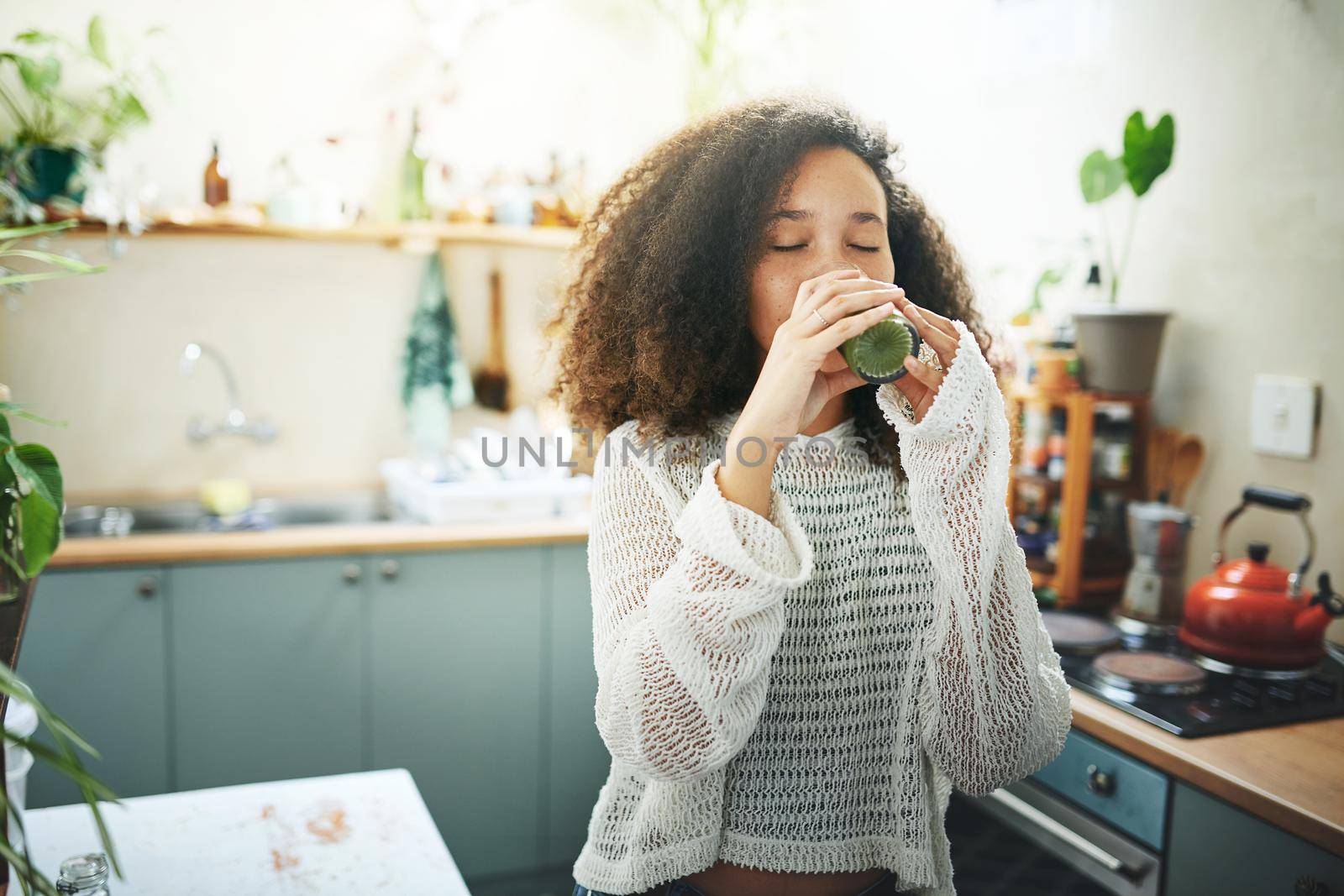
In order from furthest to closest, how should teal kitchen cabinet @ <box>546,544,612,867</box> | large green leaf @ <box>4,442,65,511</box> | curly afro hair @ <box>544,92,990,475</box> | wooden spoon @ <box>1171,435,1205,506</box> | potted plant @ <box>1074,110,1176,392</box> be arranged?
teal kitchen cabinet @ <box>546,544,612,867</box> < wooden spoon @ <box>1171,435,1205,506</box> < potted plant @ <box>1074,110,1176,392</box> < curly afro hair @ <box>544,92,990,475</box> < large green leaf @ <box>4,442,65,511</box>

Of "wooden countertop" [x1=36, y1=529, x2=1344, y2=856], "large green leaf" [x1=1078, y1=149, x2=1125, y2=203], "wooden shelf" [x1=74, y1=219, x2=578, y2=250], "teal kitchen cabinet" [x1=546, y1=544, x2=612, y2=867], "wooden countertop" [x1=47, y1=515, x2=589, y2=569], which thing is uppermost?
"large green leaf" [x1=1078, y1=149, x2=1125, y2=203]

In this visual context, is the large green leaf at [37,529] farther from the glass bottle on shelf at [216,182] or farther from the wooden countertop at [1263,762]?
the glass bottle on shelf at [216,182]

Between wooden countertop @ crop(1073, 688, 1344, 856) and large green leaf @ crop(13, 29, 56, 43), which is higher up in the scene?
large green leaf @ crop(13, 29, 56, 43)

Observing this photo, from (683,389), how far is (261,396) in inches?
90.8

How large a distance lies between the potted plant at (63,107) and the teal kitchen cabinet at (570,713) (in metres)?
1.50

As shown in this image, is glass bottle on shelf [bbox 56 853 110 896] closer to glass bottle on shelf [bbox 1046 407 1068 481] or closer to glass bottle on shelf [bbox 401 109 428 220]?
glass bottle on shelf [bbox 1046 407 1068 481]

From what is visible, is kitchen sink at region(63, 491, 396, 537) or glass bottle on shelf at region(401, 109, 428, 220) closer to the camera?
kitchen sink at region(63, 491, 396, 537)

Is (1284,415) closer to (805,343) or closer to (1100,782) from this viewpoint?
(1100,782)

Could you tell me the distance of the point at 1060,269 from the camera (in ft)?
7.53

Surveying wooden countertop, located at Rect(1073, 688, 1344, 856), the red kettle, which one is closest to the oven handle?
wooden countertop, located at Rect(1073, 688, 1344, 856)

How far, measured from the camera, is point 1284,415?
1866 mm

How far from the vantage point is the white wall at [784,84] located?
1882 mm

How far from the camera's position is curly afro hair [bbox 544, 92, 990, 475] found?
1.04 metres

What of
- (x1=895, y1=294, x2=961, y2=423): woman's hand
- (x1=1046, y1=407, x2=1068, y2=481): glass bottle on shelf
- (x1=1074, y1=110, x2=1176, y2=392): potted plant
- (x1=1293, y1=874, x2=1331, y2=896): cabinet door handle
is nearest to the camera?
(x1=895, y1=294, x2=961, y2=423): woman's hand
